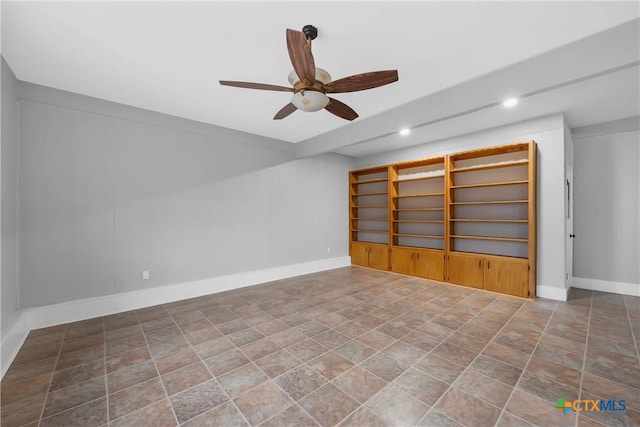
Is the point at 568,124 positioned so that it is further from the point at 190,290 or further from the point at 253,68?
the point at 190,290

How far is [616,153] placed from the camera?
4.27 m

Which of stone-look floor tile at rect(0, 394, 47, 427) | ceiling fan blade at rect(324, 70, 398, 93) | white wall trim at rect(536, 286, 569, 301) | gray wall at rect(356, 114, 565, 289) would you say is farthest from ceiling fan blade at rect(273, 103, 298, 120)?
white wall trim at rect(536, 286, 569, 301)

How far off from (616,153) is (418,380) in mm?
5106

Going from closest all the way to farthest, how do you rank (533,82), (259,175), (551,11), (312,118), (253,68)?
(551,11)
(533,82)
(253,68)
(312,118)
(259,175)

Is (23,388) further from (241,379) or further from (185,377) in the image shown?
(241,379)

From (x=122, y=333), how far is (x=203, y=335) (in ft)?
3.07

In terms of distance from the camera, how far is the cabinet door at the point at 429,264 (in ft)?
16.6

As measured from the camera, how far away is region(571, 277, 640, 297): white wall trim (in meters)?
4.14

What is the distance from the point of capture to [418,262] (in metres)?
→ 5.41

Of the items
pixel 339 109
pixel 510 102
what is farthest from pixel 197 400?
pixel 510 102

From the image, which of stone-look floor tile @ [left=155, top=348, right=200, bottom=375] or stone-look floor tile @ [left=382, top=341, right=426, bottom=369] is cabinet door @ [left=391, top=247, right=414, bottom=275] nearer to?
stone-look floor tile @ [left=382, top=341, right=426, bottom=369]

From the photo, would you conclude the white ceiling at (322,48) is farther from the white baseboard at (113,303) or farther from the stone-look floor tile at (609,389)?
the white baseboard at (113,303)

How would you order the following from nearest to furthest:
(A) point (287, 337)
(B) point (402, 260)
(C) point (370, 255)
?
1. (A) point (287, 337)
2. (B) point (402, 260)
3. (C) point (370, 255)

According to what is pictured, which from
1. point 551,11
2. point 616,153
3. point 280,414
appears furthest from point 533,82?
point 280,414
